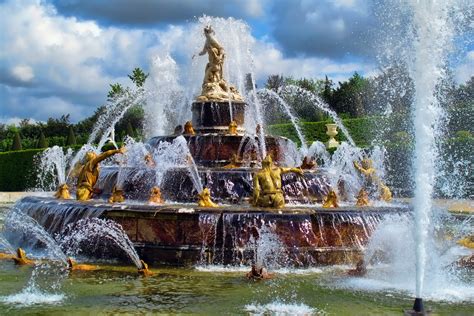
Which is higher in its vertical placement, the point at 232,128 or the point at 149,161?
the point at 232,128

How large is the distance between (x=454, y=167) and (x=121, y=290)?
25.7 metres

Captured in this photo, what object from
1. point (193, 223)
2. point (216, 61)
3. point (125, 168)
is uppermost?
point (216, 61)

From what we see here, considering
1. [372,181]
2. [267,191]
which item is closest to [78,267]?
[267,191]

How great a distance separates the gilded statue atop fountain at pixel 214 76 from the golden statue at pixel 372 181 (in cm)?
412

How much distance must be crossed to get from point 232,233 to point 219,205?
2454mm

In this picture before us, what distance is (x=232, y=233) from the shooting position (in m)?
10.6

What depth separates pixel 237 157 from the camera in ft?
52.3

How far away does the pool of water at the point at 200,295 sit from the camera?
7379 mm

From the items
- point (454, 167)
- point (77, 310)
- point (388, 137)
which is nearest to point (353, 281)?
point (77, 310)

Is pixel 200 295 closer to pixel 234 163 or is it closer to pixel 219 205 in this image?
pixel 219 205

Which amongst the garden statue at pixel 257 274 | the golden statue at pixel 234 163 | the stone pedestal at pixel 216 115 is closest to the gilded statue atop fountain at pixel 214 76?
the stone pedestal at pixel 216 115

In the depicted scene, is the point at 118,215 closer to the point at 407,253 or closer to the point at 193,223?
the point at 193,223

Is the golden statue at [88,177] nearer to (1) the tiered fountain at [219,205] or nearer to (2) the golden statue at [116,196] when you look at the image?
(1) the tiered fountain at [219,205]

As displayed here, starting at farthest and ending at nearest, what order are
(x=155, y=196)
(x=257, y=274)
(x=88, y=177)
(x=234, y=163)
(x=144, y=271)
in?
(x=234, y=163) → (x=88, y=177) → (x=155, y=196) → (x=144, y=271) → (x=257, y=274)
